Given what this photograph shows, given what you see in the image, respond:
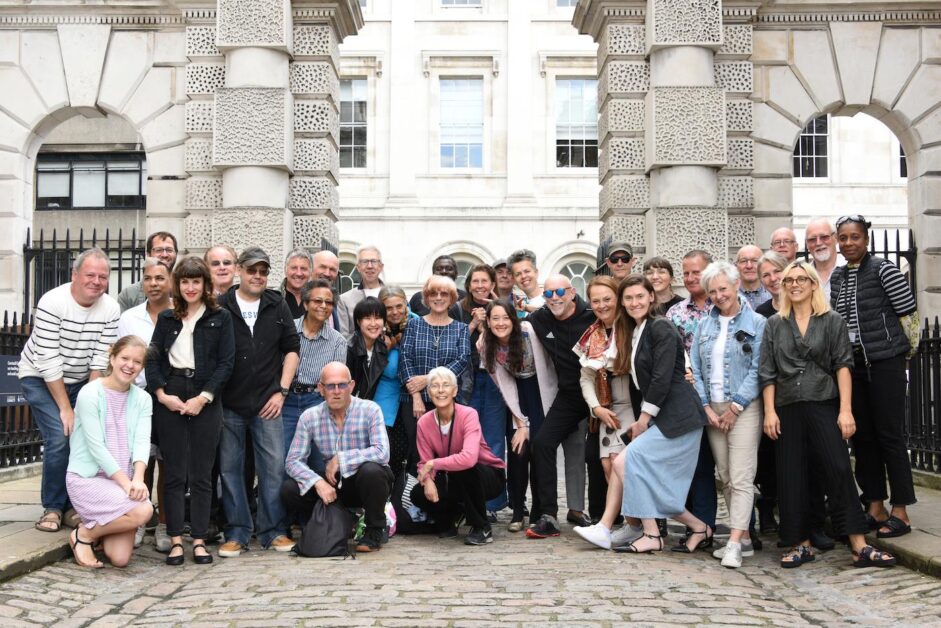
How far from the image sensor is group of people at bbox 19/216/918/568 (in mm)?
7039

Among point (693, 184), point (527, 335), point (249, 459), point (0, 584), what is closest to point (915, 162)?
point (693, 184)

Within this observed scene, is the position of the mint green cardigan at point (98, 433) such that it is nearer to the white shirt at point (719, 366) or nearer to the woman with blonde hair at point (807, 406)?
the white shirt at point (719, 366)

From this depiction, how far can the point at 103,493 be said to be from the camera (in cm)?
679

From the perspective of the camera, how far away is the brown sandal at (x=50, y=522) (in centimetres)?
731

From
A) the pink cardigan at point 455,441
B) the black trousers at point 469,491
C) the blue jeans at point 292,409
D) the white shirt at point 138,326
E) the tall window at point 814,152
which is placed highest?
the tall window at point 814,152

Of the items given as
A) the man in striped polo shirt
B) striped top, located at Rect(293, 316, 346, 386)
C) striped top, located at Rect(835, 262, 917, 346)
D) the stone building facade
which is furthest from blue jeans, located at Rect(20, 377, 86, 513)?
striped top, located at Rect(835, 262, 917, 346)

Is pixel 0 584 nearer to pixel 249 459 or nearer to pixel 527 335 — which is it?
pixel 249 459

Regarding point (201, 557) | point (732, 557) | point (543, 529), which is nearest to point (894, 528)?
point (732, 557)

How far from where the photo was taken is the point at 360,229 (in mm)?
31234

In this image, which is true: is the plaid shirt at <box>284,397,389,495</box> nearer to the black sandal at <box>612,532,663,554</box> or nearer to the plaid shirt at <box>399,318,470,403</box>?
the plaid shirt at <box>399,318,470,403</box>

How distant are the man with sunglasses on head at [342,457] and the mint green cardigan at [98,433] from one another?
1046 millimetres

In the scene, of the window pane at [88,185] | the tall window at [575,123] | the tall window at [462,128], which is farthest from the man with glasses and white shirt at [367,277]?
the window pane at [88,185]

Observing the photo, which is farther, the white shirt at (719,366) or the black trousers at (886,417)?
the white shirt at (719,366)

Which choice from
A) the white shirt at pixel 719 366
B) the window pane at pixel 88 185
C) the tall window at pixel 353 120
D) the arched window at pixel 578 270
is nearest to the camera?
the white shirt at pixel 719 366
